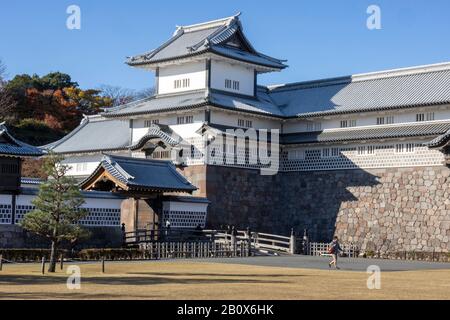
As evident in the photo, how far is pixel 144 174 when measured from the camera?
4050 centimetres

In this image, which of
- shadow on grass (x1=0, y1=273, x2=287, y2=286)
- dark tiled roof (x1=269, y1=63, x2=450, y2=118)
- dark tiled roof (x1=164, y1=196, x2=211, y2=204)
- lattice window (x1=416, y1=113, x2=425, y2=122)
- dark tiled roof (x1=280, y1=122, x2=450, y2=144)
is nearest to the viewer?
shadow on grass (x1=0, y1=273, x2=287, y2=286)

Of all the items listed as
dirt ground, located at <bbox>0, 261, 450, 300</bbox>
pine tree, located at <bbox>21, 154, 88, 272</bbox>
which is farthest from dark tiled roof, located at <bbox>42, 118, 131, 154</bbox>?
dirt ground, located at <bbox>0, 261, 450, 300</bbox>

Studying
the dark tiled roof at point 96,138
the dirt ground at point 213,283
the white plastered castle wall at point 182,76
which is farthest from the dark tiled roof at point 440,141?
the dark tiled roof at point 96,138

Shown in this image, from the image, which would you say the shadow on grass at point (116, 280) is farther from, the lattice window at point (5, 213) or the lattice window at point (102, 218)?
the lattice window at point (102, 218)

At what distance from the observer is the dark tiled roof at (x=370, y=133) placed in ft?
142

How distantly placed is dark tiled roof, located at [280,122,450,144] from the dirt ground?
1604 cm

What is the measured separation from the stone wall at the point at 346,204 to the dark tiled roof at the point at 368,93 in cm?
380

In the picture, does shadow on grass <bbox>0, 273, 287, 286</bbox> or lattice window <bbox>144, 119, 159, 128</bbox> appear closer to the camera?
shadow on grass <bbox>0, 273, 287, 286</bbox>

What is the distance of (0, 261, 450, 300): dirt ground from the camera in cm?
1797

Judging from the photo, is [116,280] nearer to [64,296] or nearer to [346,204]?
[64,296]

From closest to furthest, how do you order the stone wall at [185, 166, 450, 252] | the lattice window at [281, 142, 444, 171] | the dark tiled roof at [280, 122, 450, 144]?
1. the stone wall at [185, 166, 450, 252]
2. the dark tiled roof at [280, 122, 450, 144]
3. the lattice window at [281, 142, 444, 171]

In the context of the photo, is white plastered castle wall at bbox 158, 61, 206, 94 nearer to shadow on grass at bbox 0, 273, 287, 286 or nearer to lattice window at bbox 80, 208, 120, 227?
lattice window at bbox 80, 208, 120, 227

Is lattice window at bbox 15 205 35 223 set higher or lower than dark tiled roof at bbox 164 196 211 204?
lower
